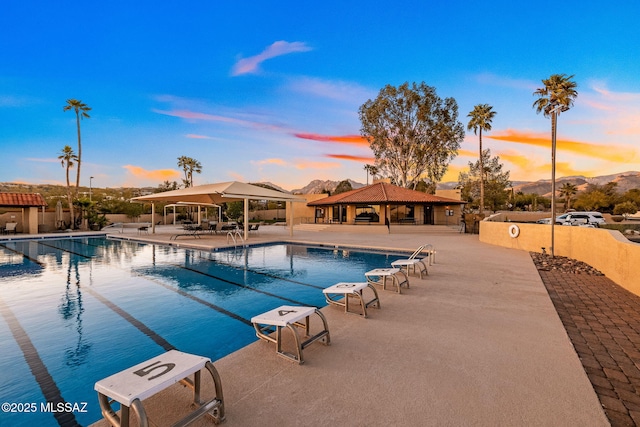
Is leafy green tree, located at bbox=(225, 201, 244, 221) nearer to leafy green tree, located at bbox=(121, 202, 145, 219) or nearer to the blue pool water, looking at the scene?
leafy green tree, located at bbox=(121, 202, 145, 219)

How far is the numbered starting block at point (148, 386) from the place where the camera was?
1750 millimetres

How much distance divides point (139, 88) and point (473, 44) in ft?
75.3

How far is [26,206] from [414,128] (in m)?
35.3

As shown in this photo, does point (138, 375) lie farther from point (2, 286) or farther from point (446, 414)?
point (2, 286)

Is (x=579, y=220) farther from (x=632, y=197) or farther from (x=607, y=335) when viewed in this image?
(x=632, y=197)

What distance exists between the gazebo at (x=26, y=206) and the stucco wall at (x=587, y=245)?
3046 cm

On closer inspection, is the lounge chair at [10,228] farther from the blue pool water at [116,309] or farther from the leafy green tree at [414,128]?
the leafy green tree at [414,128]

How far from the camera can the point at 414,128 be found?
32.5 meters

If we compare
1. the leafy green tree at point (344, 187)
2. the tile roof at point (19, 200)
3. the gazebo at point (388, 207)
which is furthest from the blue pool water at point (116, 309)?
the leafy green tree at point (344, 187)

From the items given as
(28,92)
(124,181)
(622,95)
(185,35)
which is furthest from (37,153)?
(622,95)

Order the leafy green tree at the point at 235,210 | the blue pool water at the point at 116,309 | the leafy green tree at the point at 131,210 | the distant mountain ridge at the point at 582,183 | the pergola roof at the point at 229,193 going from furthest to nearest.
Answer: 1. the distant mountain ridge at the point at 582,183
2. the leafy green tree at the point at 131,210
3. the leafy green tree at the point at 235,210
4. the pergola roof at the point at 229,193
5. the blue pool water at the point at 116,309

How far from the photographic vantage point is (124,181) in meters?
36.3

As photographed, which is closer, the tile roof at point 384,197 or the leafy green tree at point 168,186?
the tile roof at point 384,197

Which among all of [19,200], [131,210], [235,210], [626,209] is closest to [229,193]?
[19,200]
